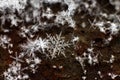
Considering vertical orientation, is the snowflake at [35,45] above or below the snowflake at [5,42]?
below

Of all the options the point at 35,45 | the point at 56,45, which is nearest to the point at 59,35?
the point at 56,45

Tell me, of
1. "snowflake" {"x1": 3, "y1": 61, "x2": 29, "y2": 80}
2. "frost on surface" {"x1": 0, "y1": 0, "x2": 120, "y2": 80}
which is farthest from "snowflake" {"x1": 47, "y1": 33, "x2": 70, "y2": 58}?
"snowflake" {"x1": 3, "y1": 61, "x2": 29, "y2": 80}

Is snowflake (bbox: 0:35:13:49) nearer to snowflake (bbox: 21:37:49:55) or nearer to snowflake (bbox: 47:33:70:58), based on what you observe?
snowflake (bbox: 21:37:49:55)

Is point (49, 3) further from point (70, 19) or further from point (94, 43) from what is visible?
point (94, 43)

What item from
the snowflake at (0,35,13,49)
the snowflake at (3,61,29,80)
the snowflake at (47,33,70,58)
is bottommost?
the snowflake at (3,61,29,80)

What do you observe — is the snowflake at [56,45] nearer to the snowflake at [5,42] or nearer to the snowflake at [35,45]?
the snowflake at [35,45]

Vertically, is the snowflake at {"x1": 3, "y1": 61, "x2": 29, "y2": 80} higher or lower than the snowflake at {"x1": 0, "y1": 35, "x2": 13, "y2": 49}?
lower

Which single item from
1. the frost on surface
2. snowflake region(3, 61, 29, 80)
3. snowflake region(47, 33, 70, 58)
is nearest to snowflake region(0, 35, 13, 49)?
the frost on surface

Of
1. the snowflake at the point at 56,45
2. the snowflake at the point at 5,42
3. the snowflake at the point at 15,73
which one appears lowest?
the snowflake at the point at 15,73

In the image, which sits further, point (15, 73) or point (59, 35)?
point (59, 35)

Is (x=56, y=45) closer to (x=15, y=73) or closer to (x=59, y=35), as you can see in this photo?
(x=59, y=35)

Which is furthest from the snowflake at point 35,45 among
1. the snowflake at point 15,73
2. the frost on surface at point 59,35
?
the snowflake at point 15,73

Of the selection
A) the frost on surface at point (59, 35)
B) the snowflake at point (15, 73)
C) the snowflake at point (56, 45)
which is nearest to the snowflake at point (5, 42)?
the frost on surface at point (59, 35)

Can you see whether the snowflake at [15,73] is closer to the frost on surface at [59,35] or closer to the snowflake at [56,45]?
the frost on surface at [59,35]
